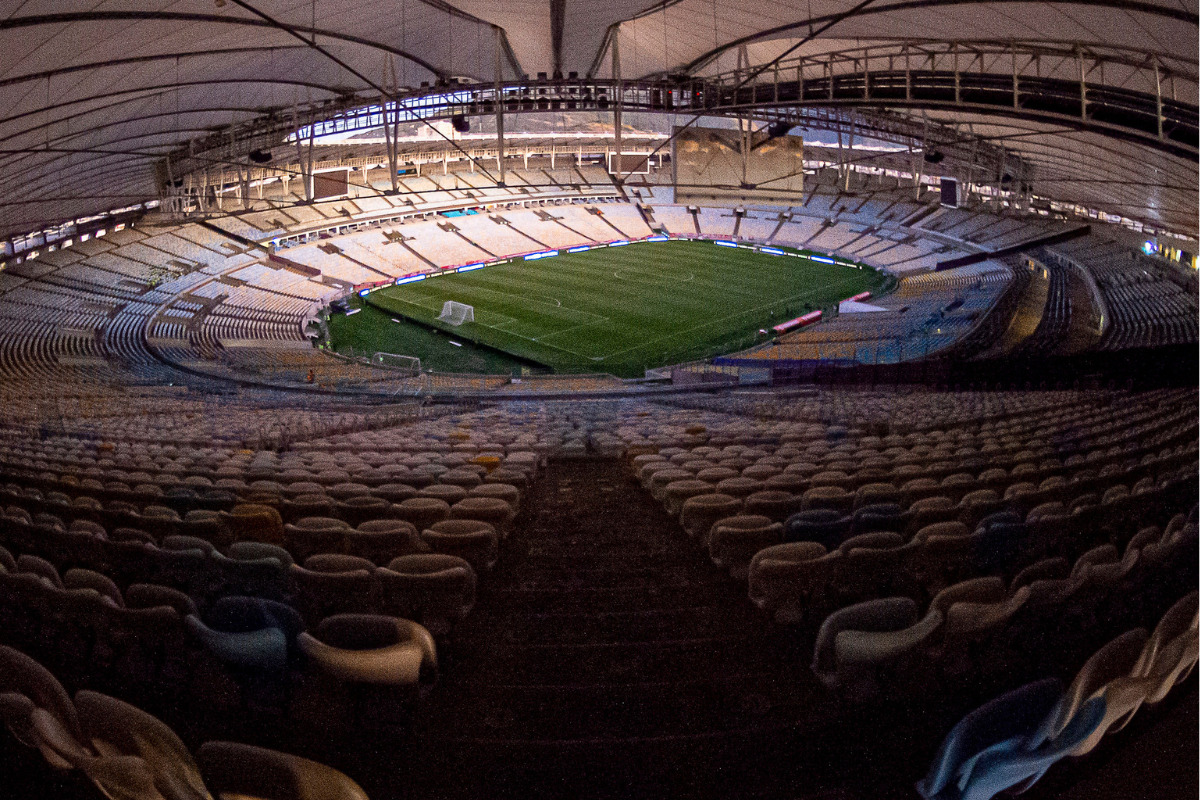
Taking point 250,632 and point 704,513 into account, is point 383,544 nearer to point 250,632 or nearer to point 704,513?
point 250,632

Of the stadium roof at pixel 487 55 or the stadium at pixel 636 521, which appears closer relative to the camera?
the stadium at pixel 636 521

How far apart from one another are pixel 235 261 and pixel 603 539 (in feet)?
149

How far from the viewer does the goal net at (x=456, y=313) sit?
38.7m

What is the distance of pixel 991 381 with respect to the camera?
14.2 meters

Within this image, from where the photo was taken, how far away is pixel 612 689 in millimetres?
3375

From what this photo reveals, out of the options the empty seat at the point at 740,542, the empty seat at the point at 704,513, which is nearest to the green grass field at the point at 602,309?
the empty seat at the point at 704,513

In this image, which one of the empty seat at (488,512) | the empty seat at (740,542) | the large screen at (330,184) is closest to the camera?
the empty seat at (740,542)

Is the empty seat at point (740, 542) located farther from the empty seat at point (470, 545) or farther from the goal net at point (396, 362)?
the goal net at point (396, 362)

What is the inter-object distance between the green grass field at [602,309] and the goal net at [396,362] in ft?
3.60

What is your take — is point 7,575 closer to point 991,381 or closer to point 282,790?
point 282,790

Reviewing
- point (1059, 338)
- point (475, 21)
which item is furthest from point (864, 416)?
point (475, 21)

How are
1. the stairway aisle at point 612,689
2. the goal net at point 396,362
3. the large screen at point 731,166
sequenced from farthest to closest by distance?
1. the goal net at point 396,362
2. the large screen at point 731,166
3. the stairway aisle at point 612,689

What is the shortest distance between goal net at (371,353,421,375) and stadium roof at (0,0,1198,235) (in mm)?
8387

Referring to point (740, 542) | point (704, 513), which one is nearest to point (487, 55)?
point (704, 513)
